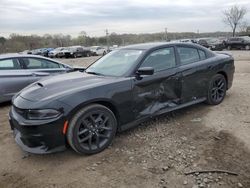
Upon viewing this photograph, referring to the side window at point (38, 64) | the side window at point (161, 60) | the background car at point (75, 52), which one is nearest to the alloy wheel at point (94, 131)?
the side window at point (161, 60)

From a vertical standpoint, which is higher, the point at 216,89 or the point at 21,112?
the point at 21,112

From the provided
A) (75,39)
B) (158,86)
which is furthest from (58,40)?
(158,86)

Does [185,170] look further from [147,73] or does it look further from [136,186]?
[147,73]

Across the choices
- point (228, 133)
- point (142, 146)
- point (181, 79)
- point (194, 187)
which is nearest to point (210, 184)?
point (194, 187)

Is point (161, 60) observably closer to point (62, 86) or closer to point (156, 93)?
point (156, 93)

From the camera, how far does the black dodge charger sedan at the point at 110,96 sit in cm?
379

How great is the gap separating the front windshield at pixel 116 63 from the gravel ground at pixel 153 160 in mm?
1071

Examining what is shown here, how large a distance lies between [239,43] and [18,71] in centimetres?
2804

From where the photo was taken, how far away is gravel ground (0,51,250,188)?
3.40 m

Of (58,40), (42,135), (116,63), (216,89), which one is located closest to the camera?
(42,135)

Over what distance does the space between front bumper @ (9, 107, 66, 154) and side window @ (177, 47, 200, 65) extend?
2744mm

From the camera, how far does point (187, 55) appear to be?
560 centimetres

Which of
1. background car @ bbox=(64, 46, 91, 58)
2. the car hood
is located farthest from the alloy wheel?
background car @ bbox=(64, 46, 91, 58)

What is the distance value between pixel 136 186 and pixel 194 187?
0.66 meters
